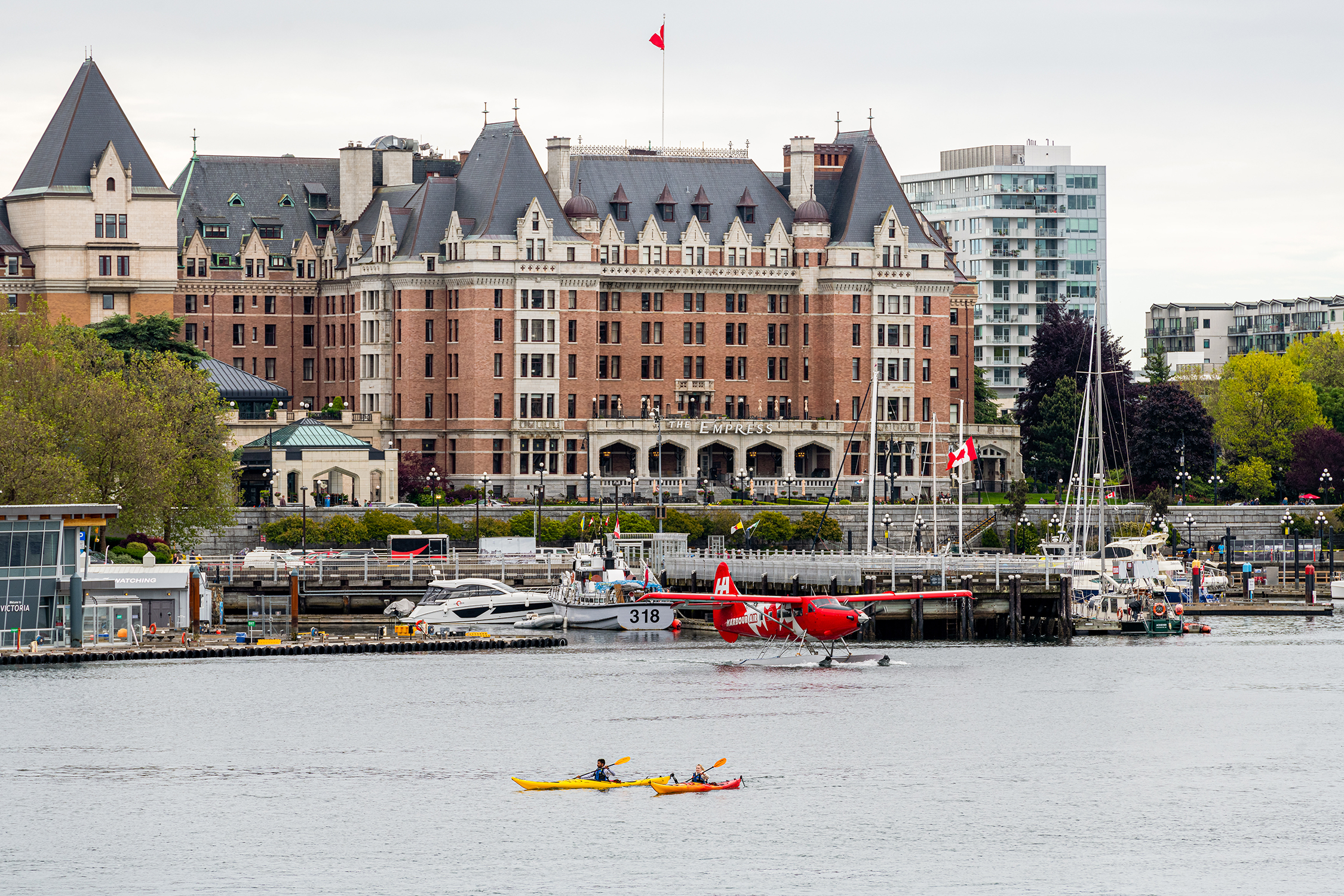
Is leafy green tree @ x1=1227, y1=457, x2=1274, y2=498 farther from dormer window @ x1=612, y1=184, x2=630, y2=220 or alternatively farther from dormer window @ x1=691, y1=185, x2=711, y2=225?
dormer window @ x1=612, y1=184, x2=630, y2=220

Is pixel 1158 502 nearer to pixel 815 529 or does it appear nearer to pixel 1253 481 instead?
pixel 815 529

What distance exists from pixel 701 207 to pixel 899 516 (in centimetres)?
3016

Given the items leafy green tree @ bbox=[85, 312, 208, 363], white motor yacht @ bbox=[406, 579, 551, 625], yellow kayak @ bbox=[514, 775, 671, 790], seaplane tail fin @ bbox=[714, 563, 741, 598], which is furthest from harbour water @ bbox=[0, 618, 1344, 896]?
leafy green tree @ bbox=[85, 312, 208, 363]

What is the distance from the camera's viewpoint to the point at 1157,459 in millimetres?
168625

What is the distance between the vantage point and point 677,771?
7631 centimetres

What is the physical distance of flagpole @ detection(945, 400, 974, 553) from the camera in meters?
132

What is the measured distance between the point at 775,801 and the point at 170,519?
197ft

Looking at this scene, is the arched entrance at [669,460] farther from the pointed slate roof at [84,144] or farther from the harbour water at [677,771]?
the harbour water at [677,771]

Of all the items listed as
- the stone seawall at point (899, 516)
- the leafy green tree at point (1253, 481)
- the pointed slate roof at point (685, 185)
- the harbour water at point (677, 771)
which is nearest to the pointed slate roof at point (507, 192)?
the pointed slate roof at point (685, 185)

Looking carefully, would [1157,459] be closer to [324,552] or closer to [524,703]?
[324,552]

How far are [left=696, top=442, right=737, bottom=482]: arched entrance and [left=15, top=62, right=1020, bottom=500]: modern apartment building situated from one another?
0.19 metres

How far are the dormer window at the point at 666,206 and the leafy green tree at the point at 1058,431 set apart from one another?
93.8 feet

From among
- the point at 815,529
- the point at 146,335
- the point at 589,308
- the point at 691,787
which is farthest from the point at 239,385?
the point at 691,787

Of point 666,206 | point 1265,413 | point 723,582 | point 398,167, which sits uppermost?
point 398,167
